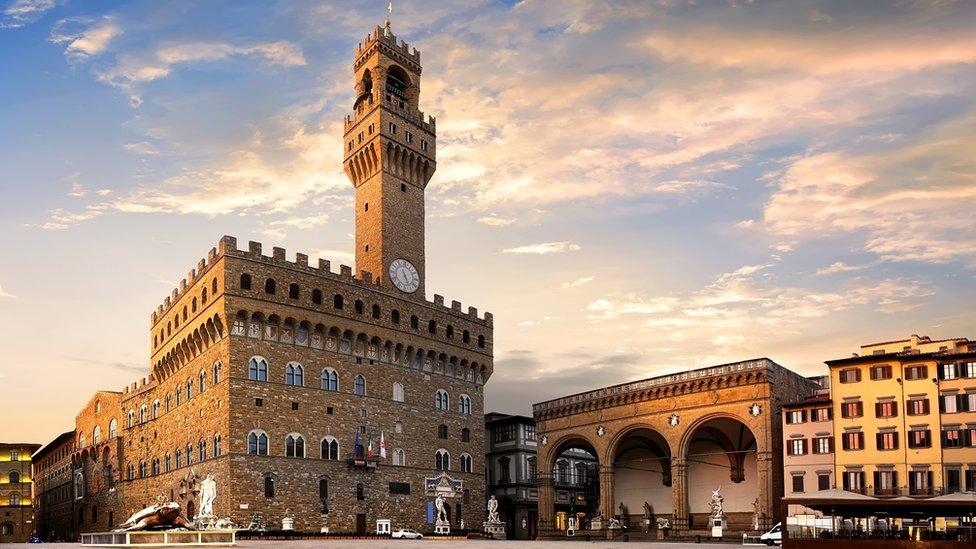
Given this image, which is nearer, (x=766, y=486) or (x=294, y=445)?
(x=766, y=486)

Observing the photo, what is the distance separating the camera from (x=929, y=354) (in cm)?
5388

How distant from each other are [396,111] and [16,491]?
6669 centimetres

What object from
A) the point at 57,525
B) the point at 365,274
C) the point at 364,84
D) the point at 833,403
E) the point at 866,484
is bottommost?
the point at 57,525

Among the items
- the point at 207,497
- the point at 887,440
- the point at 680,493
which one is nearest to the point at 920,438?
the point at 887,440

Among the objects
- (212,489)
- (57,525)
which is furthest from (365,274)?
(57,525)

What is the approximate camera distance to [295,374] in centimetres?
6269

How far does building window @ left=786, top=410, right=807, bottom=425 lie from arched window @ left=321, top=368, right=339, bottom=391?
29.4 m

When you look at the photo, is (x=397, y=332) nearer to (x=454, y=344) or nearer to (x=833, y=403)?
(x=454, y=344)

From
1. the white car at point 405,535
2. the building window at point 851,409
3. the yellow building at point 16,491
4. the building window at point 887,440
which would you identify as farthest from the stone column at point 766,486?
the yellow building at point 16,491

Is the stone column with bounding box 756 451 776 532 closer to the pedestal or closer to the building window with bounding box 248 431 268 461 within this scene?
the pedestal

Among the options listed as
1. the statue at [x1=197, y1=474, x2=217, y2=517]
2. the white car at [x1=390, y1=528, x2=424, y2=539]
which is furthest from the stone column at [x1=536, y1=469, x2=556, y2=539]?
the statue at [x1=197, y1=474, x2=217, y2=517]

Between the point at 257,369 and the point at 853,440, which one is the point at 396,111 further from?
the point at 853,440

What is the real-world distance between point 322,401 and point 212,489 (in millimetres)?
11768

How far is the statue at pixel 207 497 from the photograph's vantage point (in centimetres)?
5294
